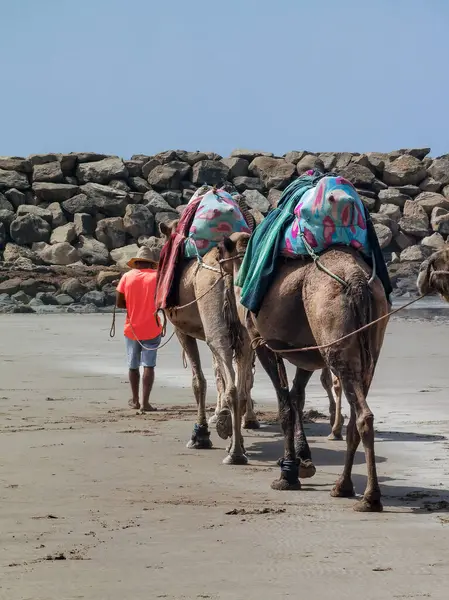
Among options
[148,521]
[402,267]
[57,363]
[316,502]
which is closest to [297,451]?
[316,502]

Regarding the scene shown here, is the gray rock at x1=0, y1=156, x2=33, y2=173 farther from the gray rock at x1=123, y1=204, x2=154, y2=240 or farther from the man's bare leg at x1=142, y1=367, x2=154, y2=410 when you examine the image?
the man's bare leg at x1=142, y1=367, x2=154, y2=410

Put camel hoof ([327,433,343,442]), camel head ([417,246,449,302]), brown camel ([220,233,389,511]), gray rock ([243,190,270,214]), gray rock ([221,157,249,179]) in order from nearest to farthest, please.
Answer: camel head ([417,246,449,302]), brown camel ([220,233,389,511]), camel hoof ([327,433,343,442]), gray rock ([243,190,270,214]), gray rock ([221,157,249,179])

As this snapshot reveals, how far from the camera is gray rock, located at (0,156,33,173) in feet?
142

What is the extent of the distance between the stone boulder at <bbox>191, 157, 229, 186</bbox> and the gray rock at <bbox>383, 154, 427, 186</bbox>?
637 cm

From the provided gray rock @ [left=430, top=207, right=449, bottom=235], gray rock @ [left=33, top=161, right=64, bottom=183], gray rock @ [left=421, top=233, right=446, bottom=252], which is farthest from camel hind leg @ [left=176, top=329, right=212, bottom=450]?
gray rock @ [left=33, top=161, right=64, bottom=183]

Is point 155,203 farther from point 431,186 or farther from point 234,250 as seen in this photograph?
point 234,250

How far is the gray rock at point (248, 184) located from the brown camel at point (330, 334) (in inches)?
1352

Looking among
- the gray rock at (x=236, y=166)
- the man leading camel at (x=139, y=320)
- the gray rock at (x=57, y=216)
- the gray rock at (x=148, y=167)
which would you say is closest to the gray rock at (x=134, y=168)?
the gray rock at (x=148, y=167)

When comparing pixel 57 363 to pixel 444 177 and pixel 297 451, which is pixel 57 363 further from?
pixel 444 177

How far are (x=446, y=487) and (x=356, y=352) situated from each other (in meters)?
1.33

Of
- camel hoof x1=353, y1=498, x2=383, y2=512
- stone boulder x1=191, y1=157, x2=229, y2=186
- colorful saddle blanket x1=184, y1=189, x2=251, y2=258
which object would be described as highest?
colorful saddle blanket x1=184, y1=189, x2=251, y2=258

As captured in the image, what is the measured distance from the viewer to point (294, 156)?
45625 mm

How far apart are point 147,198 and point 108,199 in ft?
4.48

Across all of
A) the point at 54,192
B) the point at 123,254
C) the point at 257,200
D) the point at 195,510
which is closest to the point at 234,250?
the point at 195,510
